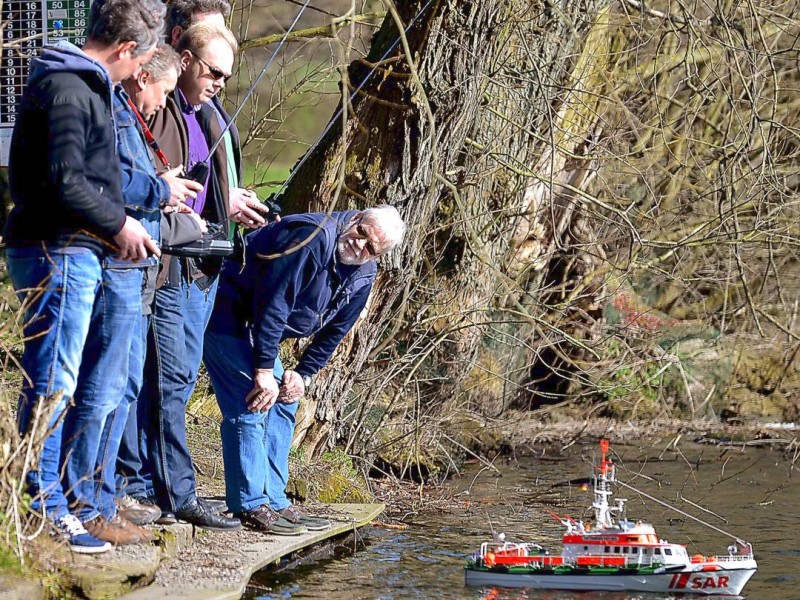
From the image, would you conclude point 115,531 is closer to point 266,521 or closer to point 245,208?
point 266,521

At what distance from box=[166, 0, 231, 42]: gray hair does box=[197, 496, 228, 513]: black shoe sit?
209 cm

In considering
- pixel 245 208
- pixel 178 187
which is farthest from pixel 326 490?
pixel 178 187

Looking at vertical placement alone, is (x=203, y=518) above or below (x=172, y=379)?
below

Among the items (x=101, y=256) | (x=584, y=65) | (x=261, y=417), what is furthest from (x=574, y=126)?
(x=101, y=256)

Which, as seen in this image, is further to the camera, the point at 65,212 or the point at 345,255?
the point at 345,255

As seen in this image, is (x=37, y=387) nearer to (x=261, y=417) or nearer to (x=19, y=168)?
(x=19, y=168)

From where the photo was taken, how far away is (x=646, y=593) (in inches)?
221

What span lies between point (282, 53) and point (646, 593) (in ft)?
18.5

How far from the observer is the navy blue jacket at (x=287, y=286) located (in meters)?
5.52

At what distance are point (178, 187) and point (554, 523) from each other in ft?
11.4

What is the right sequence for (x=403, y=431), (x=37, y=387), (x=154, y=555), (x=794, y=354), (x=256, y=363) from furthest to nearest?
(x=794, y=354), (x=403, y=431), (x=256, y=363), (x=154, y=555), (x=37, y=387)

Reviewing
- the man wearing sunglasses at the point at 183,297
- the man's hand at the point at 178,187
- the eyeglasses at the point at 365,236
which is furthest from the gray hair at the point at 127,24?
the eyeglasses at the point at 365,236

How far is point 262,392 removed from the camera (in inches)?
219

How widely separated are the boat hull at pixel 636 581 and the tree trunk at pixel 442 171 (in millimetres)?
2002
